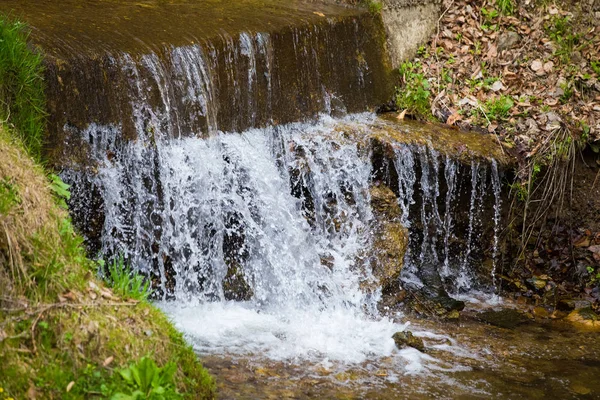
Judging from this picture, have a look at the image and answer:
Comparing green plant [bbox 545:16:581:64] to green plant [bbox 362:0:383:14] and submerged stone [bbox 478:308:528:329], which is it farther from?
submerged stone [bbox 478:308:528:329]

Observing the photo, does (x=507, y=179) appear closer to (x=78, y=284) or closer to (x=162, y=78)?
(x=162, y=78)

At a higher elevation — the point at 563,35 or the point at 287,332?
the point at 563,35

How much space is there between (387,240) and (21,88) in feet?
10.6

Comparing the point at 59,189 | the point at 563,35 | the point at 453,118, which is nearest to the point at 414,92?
the point at 453,118

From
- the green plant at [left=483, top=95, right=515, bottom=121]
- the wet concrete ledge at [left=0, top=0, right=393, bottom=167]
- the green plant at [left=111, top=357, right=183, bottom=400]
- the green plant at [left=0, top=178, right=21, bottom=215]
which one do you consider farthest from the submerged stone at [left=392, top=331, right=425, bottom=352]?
the green plant at [left=483, top=95, right=515, bottom=121]

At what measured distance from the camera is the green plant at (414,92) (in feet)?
25.9

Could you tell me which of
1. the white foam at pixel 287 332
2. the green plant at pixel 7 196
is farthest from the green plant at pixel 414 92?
the green plant at pixel 7 196

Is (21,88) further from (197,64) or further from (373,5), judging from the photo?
(373,5)

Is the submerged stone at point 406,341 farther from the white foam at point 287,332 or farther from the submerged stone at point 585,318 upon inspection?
the submerged stone at point 585,318

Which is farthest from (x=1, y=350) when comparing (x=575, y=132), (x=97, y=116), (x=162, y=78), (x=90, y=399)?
(x=575, y=132)

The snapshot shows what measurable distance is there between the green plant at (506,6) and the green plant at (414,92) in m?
1.23

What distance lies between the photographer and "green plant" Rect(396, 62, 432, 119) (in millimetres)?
7906

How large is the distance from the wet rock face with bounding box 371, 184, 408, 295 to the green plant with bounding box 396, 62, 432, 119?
142 centimetres

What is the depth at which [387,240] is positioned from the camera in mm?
6527
